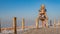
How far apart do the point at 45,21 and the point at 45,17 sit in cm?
44

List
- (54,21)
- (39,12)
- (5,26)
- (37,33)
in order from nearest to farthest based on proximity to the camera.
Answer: (37,33) < (5,26) < (39,12) < (54,21)

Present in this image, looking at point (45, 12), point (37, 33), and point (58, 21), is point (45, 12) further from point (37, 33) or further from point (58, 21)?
point (37, 33)

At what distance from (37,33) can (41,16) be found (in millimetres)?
6436

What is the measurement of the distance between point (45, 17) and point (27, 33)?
612 cm

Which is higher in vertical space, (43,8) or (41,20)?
(43,8)

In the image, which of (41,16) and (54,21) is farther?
(54,21)

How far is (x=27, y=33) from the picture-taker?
12938 millimetres

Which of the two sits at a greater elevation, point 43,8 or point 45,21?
point 43,8

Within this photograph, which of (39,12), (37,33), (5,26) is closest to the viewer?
(37,33)

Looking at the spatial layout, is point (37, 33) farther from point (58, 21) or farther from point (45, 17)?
point (58, 21)

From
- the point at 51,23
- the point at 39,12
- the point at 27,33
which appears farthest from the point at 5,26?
the point at 51,23

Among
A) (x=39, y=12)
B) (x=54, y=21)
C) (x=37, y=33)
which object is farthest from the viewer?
(x=54, y=21)

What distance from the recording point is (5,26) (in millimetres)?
17781

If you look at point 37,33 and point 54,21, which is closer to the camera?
point 37,33
